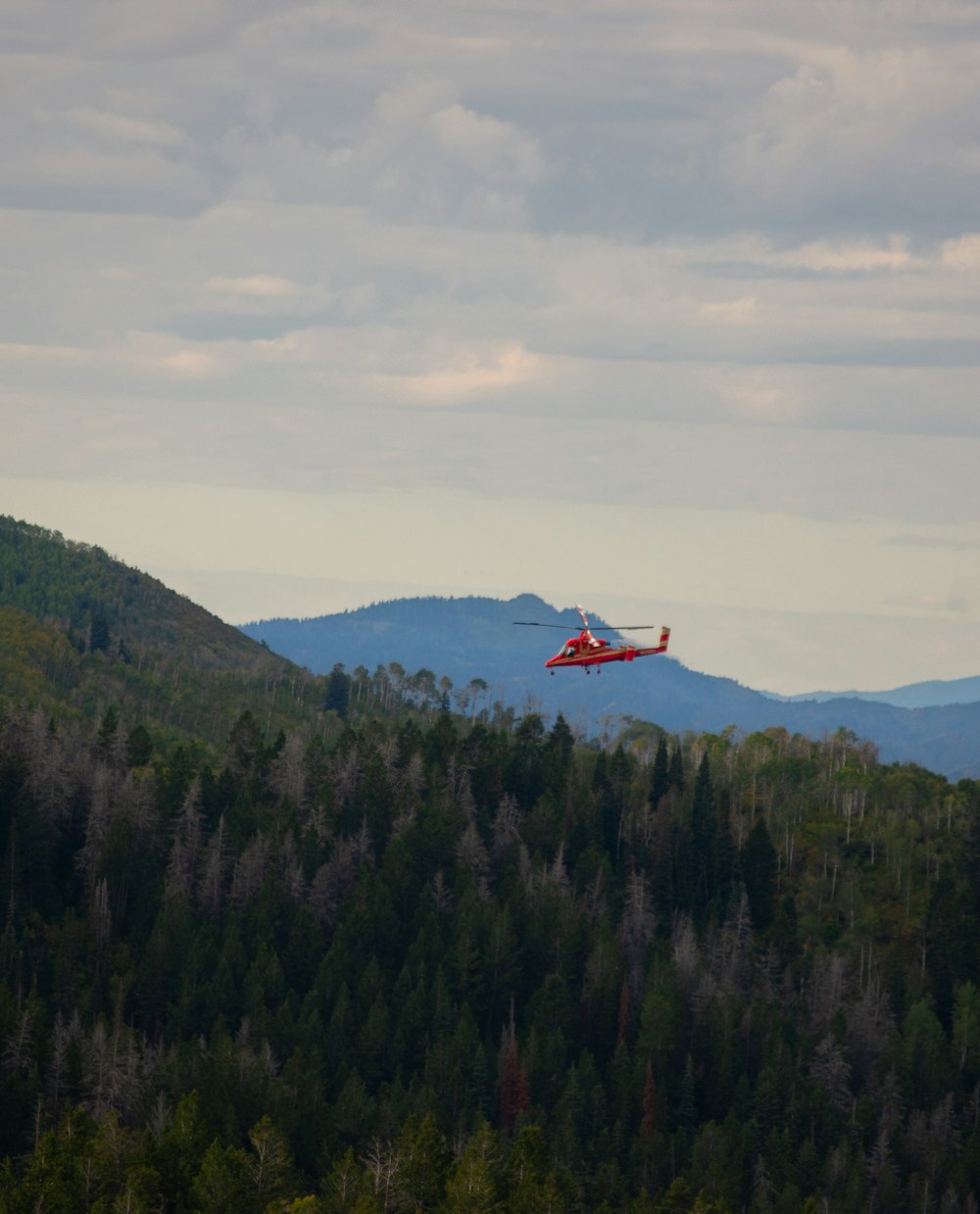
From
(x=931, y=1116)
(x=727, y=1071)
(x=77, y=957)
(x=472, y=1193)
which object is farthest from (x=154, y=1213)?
(x=931, y=1116)

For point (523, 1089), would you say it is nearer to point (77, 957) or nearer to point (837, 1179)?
point (837, 1179)

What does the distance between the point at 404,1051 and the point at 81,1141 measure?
201ft

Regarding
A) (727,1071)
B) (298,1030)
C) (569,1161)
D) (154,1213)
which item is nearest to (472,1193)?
(154,1213)

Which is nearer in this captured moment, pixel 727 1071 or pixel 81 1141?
pixel 81 1141

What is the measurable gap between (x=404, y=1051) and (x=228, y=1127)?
41.0 metres

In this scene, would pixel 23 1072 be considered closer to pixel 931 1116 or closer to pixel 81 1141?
pixel 81 1141

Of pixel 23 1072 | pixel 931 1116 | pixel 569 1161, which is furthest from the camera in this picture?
pixel 931 1116

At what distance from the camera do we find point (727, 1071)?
198 metres

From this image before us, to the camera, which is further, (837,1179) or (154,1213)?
(837,1179)

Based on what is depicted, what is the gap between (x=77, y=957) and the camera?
643ft

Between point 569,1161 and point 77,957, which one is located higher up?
point 77,957

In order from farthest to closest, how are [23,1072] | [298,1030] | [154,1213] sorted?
[298,1030] < [23,1072] < [154,1213]

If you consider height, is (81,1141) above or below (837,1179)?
above

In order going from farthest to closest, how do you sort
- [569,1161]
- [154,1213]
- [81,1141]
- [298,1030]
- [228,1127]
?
[298,1030]
[569,1161]
[228,1127]
[81,1141]
[154,1213]
